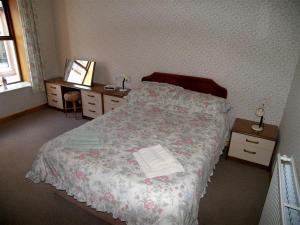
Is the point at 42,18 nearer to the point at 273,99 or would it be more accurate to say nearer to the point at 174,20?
the point at 174,20

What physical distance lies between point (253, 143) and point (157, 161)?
1.47m

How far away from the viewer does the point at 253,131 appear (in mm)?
2672

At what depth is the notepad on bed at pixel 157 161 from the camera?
1714mm

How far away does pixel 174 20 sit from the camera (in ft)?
10.0

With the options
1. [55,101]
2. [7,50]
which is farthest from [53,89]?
[7,50]

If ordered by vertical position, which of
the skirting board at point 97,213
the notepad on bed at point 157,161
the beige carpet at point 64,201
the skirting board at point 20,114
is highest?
the notepad on bed at point 157,161

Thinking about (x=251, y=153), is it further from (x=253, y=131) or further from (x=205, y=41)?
(x=205, y=41)

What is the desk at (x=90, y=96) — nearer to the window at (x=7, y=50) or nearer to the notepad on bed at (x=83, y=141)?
the window at (x=7, y=50)

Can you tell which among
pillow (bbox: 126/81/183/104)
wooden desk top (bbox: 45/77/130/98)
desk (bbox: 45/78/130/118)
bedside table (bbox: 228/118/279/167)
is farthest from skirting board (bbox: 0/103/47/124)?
bedside table (bbox: 228/118/279/167)

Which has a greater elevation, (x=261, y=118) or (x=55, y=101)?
(x=261, y=118)

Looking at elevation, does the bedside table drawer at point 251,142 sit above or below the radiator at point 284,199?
below

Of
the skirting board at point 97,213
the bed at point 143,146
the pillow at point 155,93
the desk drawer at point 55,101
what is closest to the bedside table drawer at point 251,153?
the bed at point 143,146

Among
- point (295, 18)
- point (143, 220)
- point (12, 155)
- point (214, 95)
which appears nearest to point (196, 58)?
point (214, 95)

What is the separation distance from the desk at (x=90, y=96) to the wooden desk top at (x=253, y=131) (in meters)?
1.72
